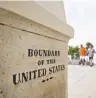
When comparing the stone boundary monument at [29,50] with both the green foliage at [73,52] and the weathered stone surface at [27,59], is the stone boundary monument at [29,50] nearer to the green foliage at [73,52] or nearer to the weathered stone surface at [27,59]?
the weathered stone surface at [27,59]

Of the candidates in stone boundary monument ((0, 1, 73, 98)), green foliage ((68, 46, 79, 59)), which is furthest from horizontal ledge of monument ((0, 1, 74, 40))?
green foliage ((68, 46, 79, 59))

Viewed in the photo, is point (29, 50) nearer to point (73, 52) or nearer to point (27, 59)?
point (27, 59)

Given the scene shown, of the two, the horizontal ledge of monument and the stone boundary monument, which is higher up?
the horizontal ledge of monument

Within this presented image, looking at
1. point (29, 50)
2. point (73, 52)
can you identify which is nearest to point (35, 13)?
point (29, 50)

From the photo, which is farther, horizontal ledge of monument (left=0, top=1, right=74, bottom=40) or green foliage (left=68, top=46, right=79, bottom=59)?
green foliage (left=68, top=46, right=79, bottom=59)

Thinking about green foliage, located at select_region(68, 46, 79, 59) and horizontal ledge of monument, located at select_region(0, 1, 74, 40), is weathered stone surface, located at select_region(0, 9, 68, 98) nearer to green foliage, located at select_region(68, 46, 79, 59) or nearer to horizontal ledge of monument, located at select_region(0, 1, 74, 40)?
horizontal ledge of monument, located at select_region(0, 1, 74, 40)

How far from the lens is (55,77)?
271cm

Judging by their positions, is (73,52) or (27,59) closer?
(27,59)

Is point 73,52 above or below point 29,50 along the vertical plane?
above

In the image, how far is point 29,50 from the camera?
1.94 metres

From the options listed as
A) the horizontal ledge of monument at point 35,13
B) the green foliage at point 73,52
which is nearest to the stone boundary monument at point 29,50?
the horizontal ledge of monument at point 35,13

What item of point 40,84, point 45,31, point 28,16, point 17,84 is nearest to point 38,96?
point 40,84

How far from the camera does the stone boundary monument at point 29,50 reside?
158 centimetres

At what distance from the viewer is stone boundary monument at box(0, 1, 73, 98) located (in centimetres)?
158
